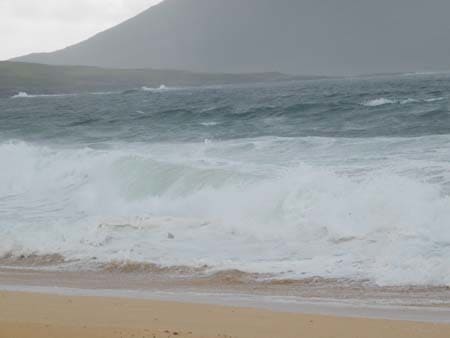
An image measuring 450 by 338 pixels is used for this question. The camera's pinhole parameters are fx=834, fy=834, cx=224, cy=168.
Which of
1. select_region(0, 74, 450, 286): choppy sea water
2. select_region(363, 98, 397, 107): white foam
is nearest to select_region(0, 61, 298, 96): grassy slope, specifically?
select_region(363, 98, 397, 107): white foam

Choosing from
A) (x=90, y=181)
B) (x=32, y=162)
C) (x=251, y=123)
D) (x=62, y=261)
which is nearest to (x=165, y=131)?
(x=251, y=123)

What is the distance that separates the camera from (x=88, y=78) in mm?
138375

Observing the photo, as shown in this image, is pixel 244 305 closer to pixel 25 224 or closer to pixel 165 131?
pixel 25 224

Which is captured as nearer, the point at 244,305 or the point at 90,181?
the point at 244,305

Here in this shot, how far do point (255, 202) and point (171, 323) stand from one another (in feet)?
26.3

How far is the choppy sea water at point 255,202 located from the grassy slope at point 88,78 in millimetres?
96331

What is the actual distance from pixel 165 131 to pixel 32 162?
32.8ft

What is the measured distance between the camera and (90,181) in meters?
21.0

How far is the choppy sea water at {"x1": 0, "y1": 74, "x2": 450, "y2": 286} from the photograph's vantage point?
12.2 metres

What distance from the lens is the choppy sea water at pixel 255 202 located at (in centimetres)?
1218

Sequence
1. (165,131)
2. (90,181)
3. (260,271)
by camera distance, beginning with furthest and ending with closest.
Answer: (165,131) < (90,181) < (260,271)

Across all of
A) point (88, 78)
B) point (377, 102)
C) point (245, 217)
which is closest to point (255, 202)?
point (245, 217)

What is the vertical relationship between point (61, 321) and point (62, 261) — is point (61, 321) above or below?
above

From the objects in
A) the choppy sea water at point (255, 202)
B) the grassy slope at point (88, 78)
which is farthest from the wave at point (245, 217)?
the grassy slope at point (88, 78)
